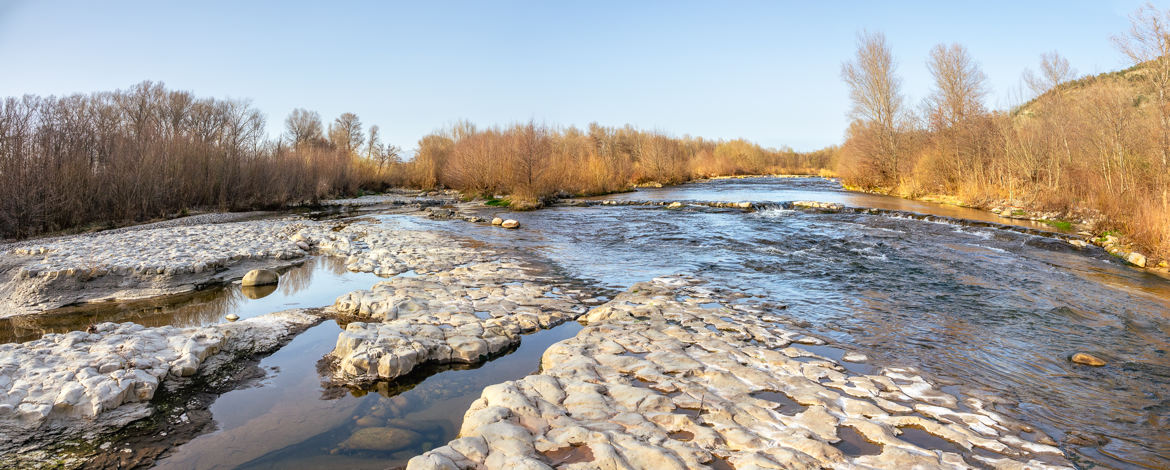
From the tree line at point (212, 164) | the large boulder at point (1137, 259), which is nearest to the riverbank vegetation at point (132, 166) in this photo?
the tree line at point (212, 164)

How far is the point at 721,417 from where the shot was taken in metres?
3.58

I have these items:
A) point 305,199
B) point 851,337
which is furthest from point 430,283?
point 305,199

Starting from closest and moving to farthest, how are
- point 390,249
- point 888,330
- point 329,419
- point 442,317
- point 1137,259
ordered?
point 329,419, point 888,330, point 442,317, point 1137,259, point 390,249

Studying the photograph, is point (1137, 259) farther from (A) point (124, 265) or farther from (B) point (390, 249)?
(A) point (124, 265)

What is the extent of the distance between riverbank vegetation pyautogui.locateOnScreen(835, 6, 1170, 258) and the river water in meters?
2.48

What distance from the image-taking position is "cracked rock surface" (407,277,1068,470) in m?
3.04

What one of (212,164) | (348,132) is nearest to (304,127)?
(348,132)

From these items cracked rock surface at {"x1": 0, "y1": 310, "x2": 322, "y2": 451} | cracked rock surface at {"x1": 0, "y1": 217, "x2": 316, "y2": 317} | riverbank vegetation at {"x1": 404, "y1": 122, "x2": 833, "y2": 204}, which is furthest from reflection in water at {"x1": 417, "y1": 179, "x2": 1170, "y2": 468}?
riverbank vegetation at {"x1": 404, "y1": 122, "x2": 833, "y2": 204}

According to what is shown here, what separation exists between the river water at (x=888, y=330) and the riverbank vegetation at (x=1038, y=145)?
97.5 inches

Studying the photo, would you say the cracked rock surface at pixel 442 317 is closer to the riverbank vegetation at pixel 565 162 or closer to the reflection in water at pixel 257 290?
the reflection in water at pixel 257 290

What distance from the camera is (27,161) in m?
14.2

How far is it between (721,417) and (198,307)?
764 cm

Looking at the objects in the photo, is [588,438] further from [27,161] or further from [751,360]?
[27,161]

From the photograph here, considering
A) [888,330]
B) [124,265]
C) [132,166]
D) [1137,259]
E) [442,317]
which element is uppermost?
[132,166]
